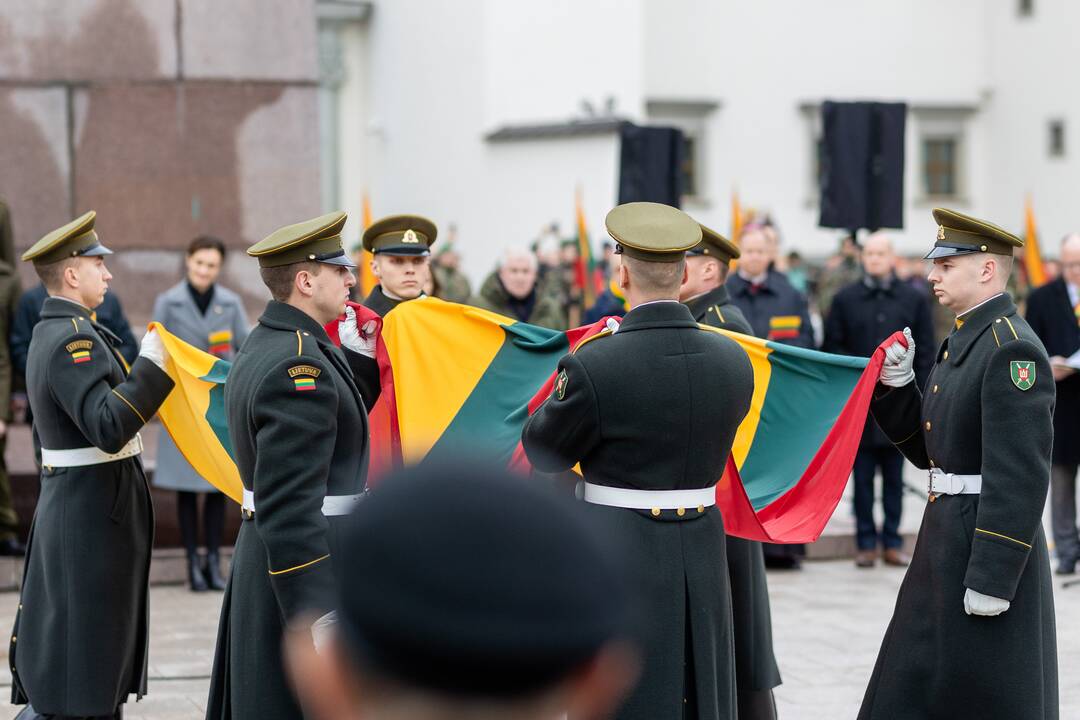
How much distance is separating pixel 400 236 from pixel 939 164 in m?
31.8

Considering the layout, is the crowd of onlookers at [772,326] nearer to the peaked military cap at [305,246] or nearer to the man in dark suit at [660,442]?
the peaked military cap at [305,246]

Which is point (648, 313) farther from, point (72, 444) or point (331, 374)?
point (72, 444)

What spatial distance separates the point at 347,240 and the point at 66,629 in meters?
24.3

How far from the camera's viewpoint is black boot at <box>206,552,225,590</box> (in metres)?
8.80

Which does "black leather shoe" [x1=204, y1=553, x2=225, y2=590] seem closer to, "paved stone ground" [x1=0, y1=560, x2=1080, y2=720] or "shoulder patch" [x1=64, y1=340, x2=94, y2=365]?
"paved stone ground" [x1=0, y1=560, x2=1080, y2=720]

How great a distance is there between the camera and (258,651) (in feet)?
13.1

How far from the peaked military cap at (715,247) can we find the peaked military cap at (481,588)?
448 centimetres

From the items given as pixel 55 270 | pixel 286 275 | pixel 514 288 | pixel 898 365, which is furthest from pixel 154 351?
pixel 514 288

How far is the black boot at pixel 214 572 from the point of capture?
880 cm

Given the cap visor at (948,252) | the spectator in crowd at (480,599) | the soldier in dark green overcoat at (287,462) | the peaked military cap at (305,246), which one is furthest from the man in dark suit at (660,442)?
the spectator in crowd at (480,599)

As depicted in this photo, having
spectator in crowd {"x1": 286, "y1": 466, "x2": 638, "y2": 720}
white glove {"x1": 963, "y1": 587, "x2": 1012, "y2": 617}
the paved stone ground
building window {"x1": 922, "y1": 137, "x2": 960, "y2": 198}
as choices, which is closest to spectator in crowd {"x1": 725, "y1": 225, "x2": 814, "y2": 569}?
the paved stone ground

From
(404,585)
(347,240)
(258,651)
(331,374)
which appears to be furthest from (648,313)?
(347,240)

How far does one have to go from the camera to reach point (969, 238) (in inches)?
190

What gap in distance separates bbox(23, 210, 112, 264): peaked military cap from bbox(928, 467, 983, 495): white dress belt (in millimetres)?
2939
